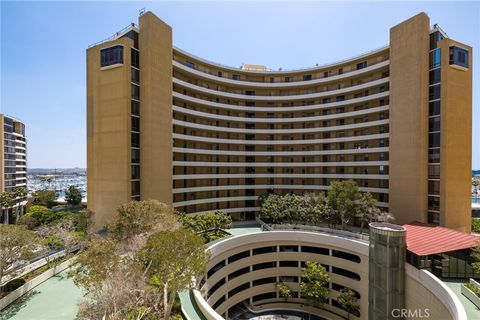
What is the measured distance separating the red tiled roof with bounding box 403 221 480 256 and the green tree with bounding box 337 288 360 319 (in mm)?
11269

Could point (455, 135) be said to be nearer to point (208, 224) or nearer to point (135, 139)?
point (208, 224)

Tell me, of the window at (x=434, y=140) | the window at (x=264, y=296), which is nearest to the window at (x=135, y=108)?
the window at (x=264, y=296)

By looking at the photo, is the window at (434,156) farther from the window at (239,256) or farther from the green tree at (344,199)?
the window at (239,256)

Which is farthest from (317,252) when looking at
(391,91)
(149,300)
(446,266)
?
(391,91)

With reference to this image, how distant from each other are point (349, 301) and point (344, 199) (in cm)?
1427

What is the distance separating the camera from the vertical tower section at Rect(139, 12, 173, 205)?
38656 millimetres

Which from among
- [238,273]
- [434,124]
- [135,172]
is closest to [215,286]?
[238,273]

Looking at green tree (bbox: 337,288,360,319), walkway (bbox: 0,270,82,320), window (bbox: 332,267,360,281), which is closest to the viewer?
walkway (bbox: 0,270,82,320)

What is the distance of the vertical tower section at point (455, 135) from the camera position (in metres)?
37.0

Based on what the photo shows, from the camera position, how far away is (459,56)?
37.7m

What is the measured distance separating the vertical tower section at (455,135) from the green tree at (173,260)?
3973 cm

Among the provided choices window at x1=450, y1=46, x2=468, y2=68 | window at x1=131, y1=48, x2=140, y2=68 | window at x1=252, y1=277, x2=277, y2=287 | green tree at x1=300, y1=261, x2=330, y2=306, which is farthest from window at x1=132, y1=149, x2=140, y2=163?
window at x1=450, y1=46, x2=468, y2=68

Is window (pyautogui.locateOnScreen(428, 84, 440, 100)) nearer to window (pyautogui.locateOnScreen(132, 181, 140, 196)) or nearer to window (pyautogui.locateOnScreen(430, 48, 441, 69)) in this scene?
window (pyautogui.locateOnScreen(430, 48, 441, 69))

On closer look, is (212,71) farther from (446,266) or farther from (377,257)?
(446,266)
